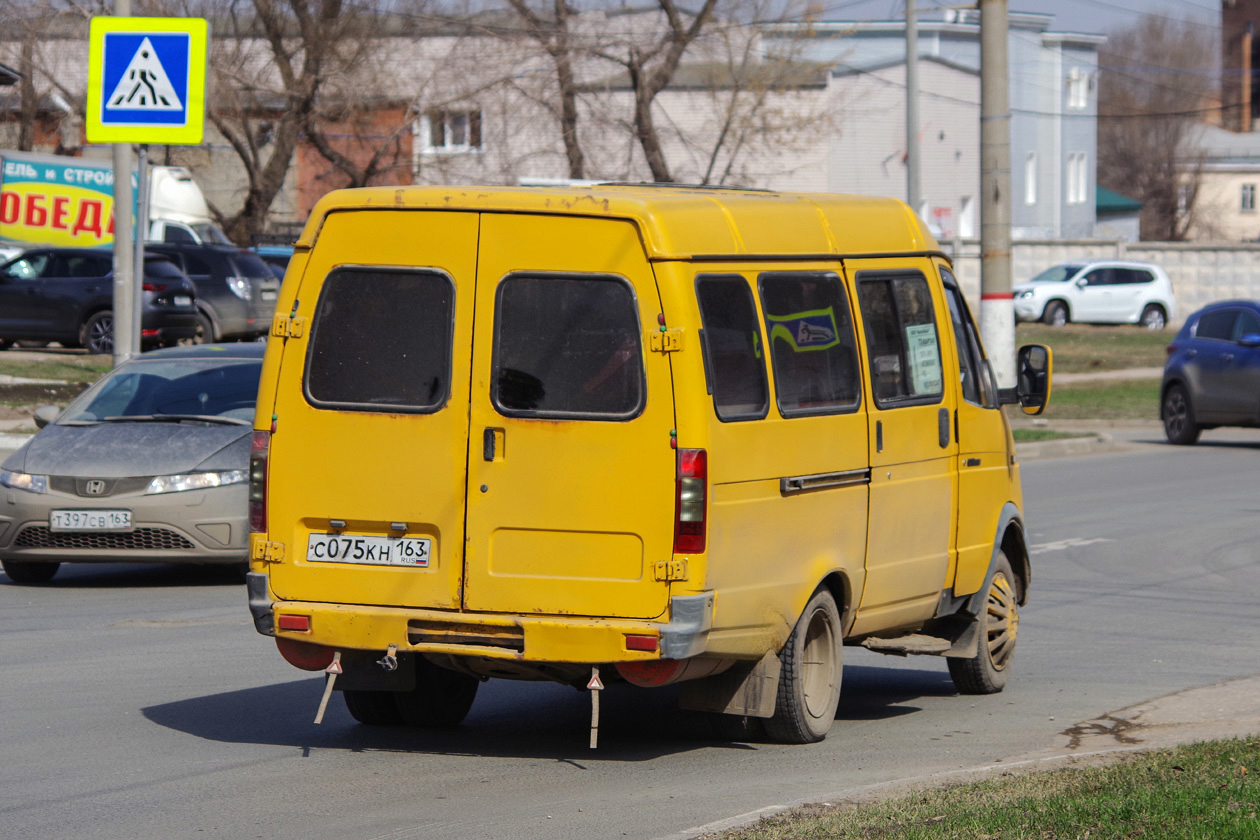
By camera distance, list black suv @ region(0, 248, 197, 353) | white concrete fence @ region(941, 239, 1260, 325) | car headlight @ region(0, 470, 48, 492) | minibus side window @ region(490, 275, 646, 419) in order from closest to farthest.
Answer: minibus side window @ region(490, 275, 646, 419)
car headlight @ region(0, 470, 48, 492)
black suv @ region(0, 248, 197, 353)
white concrete fence @ region(941, 239, 1260, 325)

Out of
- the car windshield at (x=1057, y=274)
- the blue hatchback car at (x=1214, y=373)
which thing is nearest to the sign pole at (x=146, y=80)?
the blue hatchback car at (x=1214, y=373)

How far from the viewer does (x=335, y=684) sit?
23.4 feet

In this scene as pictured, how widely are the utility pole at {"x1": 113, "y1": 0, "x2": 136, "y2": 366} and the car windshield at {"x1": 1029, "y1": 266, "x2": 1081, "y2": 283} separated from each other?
35694mm

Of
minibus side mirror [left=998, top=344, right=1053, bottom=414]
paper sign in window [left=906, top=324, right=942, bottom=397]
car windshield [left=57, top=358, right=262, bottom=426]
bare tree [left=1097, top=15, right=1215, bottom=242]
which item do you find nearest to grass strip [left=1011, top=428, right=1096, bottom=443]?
car windshield [left=57, top=358, right=262, bottom=426]

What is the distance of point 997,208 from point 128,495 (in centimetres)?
1319

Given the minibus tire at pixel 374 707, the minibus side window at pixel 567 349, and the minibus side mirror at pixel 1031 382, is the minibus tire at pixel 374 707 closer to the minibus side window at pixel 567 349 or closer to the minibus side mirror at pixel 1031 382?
the minibus side window at pixel 567 349

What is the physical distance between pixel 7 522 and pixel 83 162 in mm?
26367

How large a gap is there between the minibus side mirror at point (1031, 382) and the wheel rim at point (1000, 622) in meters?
0.86

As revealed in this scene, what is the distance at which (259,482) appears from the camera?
6727mm

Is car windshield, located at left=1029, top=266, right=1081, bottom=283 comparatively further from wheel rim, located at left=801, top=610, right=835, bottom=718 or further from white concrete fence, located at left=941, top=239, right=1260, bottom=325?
wheel rim, located at left=801, top=610, right=835, bottom=718

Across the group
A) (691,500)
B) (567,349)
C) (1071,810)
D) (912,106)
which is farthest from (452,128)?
(1071,810)

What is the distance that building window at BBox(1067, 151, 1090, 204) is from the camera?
73.3 m

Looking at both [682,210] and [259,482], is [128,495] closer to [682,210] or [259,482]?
[259,482]

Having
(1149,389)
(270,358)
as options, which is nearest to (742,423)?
(270,358)
